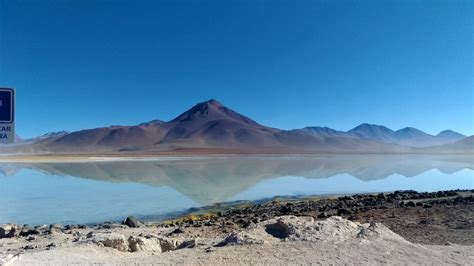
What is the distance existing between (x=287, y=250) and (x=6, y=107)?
446 centimetres

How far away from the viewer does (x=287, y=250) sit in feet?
21.4

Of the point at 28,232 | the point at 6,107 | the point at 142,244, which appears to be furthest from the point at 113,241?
the point at 28,232

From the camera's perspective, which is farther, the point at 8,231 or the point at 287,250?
the point at 8,231

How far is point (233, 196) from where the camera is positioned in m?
21.3

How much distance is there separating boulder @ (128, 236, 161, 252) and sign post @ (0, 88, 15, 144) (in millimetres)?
2973

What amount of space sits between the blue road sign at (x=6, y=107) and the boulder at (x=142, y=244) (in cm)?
317

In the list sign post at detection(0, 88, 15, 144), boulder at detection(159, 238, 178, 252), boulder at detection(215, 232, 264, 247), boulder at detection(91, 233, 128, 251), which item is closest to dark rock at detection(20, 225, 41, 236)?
boulder at detection(91, 233, 128, 251)

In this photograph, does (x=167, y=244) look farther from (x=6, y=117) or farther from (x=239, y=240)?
(x=6, y=117)

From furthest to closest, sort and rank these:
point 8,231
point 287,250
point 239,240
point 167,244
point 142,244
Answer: point 8,231 → point 167,244 → point 142,244 → point 239,240 → point 287,250

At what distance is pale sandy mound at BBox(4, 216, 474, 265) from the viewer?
6.16 metres

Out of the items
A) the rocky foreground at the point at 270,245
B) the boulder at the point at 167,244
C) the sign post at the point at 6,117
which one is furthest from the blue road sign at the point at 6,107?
the boulder at the point at 167,244

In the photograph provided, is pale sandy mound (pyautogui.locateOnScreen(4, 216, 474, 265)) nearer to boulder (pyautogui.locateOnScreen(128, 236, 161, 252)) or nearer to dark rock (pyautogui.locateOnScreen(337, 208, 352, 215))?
boulder (pyautogui.locateOnScreen(128, 236, 161, 252))

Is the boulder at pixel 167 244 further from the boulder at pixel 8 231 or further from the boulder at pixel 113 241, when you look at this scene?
the boulder at pixel 8 231

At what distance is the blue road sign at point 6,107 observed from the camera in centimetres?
581
